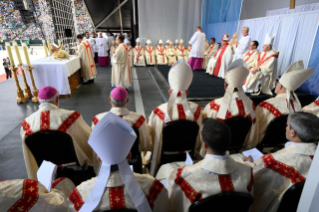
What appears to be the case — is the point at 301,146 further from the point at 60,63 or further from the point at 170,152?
the point at 60,63

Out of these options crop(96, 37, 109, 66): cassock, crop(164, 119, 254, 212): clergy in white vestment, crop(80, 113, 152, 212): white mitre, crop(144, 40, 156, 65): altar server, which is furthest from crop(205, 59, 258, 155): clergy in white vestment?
crop(96, 37, 109, 66): cassock

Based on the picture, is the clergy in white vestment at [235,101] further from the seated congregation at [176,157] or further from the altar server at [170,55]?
the altar server at [170,55]

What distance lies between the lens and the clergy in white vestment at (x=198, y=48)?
25.9 ft

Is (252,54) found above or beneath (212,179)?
above

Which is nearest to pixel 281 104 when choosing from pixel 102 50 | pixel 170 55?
pixel 170 55

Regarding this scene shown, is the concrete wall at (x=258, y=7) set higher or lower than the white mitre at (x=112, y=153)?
higher

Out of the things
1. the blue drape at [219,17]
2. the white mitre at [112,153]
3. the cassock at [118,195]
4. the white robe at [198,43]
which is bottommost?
the cassock at [118,195]

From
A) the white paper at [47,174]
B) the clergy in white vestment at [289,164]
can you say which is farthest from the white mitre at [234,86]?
the white paper at [47,174]

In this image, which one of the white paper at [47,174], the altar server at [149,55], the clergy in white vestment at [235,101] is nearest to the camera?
the white paper at [47,174]

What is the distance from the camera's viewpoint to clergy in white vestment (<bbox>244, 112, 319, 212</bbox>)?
1.23m

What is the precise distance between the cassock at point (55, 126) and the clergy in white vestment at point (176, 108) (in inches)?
31.3

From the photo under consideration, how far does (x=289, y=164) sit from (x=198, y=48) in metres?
7.38

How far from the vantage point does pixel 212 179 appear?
3.54ft

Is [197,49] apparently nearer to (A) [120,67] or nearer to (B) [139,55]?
(B) [139,55]
